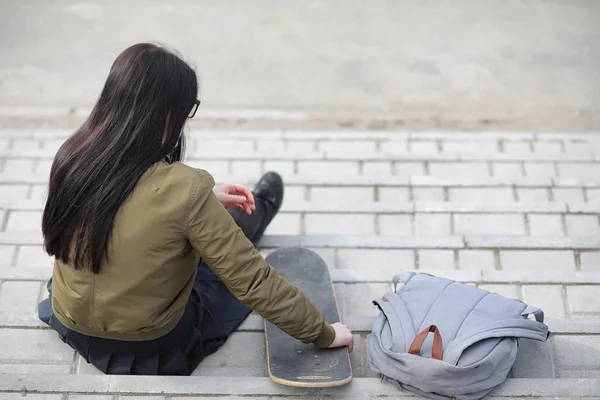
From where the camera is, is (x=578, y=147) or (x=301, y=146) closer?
(x=578, y=147)

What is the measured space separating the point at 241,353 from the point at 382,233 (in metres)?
1.25

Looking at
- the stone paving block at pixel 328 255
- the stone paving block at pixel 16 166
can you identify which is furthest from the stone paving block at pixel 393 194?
the stone paving block at pixel 16 166

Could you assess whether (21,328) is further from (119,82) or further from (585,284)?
(585,284)

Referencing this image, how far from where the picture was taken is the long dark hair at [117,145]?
7.15 feet

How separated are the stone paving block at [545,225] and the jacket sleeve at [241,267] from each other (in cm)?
177

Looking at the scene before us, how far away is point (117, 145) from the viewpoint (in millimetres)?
2191

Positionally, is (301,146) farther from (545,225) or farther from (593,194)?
(593,194)

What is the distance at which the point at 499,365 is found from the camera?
2549 millimetres

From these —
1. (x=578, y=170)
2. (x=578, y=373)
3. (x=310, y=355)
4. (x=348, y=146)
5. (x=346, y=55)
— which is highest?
(x=346, y=55)

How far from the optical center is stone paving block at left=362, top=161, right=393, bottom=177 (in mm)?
4395

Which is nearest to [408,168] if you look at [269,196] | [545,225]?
[545,225]

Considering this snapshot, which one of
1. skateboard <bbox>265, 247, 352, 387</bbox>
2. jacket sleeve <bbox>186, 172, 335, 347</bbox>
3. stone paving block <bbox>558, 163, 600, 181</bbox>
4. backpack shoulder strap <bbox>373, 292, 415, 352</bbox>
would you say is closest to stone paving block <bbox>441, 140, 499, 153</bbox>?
stone paving block <bbox>558, 163, 600, 181</bbox>

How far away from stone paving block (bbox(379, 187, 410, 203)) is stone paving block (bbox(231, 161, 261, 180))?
2.64 feet

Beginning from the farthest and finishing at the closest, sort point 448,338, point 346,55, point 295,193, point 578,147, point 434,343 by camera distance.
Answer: point 346,55, point 578,147, point 295,193, point 448,338, point 434,343
